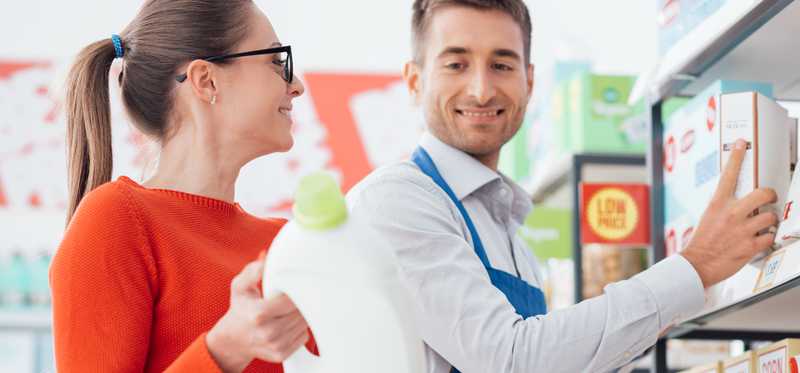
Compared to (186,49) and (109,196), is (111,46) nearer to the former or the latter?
(186,49)

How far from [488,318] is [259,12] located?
622mm

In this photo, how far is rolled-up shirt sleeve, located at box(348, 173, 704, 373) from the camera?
5.33 feet

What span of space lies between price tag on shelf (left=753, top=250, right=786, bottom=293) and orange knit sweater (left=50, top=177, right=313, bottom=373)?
83cm

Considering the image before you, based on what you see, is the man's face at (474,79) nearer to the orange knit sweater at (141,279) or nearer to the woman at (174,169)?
the woman at (174,169)

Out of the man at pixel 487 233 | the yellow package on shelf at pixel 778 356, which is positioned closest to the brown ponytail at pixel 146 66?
the man at pixel 487 233

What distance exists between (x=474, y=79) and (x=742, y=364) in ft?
2.43

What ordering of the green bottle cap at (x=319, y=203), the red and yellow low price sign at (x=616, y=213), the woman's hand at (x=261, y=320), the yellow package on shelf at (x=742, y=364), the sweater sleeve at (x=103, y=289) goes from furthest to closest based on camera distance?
1. the red and yellow low price sign at (x=616, y=213)
2. the yellow package on shelf at (x=742, y=364)
3. the sweater sleeve at (x=103, y=289)
4. the woman's hand at (x=261, y=320)
5. the green bottle cap at (x=319, y=203)

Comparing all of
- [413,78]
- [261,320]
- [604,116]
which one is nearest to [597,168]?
[604,116]

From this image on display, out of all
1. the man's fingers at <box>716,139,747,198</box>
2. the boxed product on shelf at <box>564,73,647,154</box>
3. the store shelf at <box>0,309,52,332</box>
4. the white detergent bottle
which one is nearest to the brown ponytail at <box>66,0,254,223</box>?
the white detergent bottle

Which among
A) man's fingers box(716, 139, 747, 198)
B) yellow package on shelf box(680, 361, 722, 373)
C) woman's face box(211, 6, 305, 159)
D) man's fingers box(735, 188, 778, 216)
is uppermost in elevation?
woman's face box(211, 6, 305, 159)

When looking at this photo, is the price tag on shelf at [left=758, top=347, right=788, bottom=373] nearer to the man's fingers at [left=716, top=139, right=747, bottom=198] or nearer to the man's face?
the man's fingers at [left=716, top=139, right=747, bottom=198]

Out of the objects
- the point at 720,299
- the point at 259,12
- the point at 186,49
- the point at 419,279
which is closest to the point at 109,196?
the point at 186,49

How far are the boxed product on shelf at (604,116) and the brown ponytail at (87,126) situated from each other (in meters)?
2.57

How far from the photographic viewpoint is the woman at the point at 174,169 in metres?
1.36
